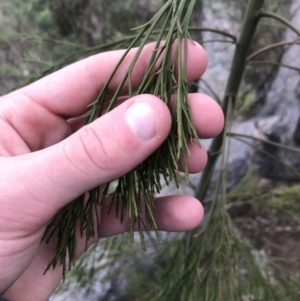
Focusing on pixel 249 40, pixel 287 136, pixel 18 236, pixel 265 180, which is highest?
pixel 249 40

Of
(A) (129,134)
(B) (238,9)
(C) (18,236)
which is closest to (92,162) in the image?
(A) (129,134)

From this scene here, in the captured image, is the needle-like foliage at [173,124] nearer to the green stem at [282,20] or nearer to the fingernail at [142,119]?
the fingernail at [142,119]

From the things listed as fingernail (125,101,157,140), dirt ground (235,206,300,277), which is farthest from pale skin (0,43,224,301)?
dirt ground (235,206,300,277)

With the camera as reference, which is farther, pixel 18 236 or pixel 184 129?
pixel 18 236

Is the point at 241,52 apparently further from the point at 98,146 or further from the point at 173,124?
the point at 98,146

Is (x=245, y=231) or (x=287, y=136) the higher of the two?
(x=287, y=136)

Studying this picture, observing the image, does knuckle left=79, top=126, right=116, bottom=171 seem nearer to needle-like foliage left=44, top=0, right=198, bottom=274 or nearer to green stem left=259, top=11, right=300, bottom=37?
needle-like foliage left=44, top=0, right=198, bottom=274

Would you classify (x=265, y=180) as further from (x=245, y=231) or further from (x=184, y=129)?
(x=184, y=129)
